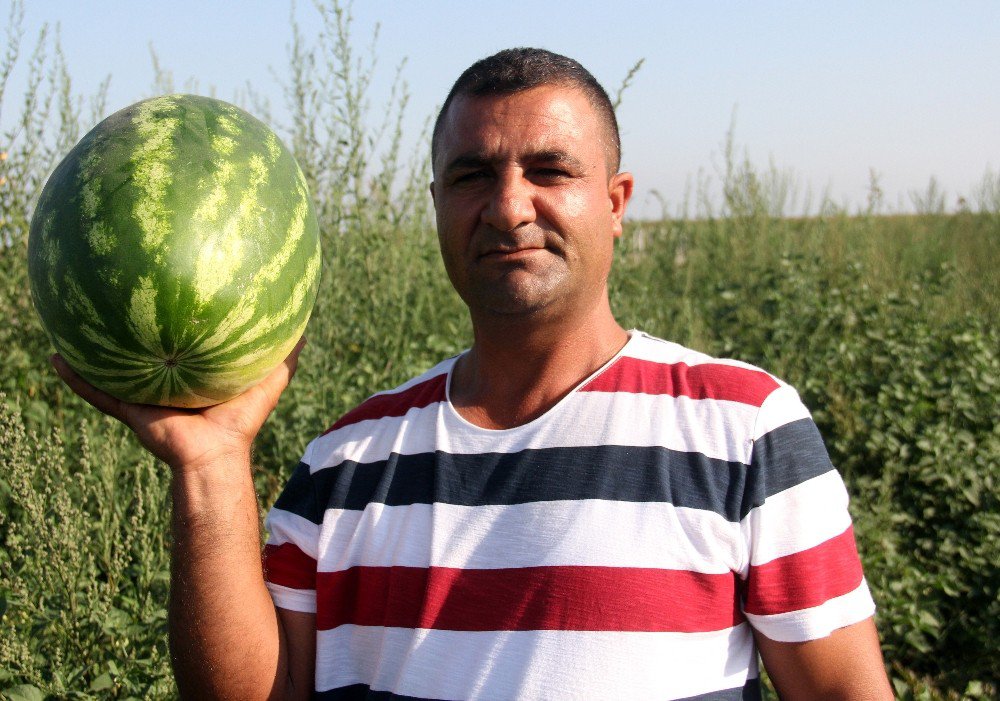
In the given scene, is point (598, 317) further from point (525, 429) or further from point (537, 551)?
point (537, 551)

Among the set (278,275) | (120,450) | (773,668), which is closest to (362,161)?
(120,450)

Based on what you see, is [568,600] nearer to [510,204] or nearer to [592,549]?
[592,549]

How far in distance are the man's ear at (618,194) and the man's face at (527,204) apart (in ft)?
0.30

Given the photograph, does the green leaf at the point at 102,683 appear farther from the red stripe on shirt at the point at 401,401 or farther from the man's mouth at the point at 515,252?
the man's mouth at the point at 515,252

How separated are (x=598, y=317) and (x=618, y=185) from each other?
345 millimetres

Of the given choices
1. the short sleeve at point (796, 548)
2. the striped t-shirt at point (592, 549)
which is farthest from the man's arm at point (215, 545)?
the short sleeve at point (796, 548)

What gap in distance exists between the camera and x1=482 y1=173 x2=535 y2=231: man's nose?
1.93 meters

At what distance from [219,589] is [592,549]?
2.43 feet

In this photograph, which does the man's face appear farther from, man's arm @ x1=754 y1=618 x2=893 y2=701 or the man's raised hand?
man's arm @ x1=754 y1=618 x2=893 y2=701

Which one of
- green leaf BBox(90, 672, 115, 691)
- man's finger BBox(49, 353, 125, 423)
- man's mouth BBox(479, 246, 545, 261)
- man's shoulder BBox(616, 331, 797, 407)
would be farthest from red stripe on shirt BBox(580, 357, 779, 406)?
green leaf BBox(90, 672, 115, 691)

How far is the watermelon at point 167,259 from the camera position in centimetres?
162

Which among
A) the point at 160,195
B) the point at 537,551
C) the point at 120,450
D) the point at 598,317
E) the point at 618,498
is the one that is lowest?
the point at 120,450

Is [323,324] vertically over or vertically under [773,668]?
over

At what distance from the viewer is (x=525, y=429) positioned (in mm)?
1901
